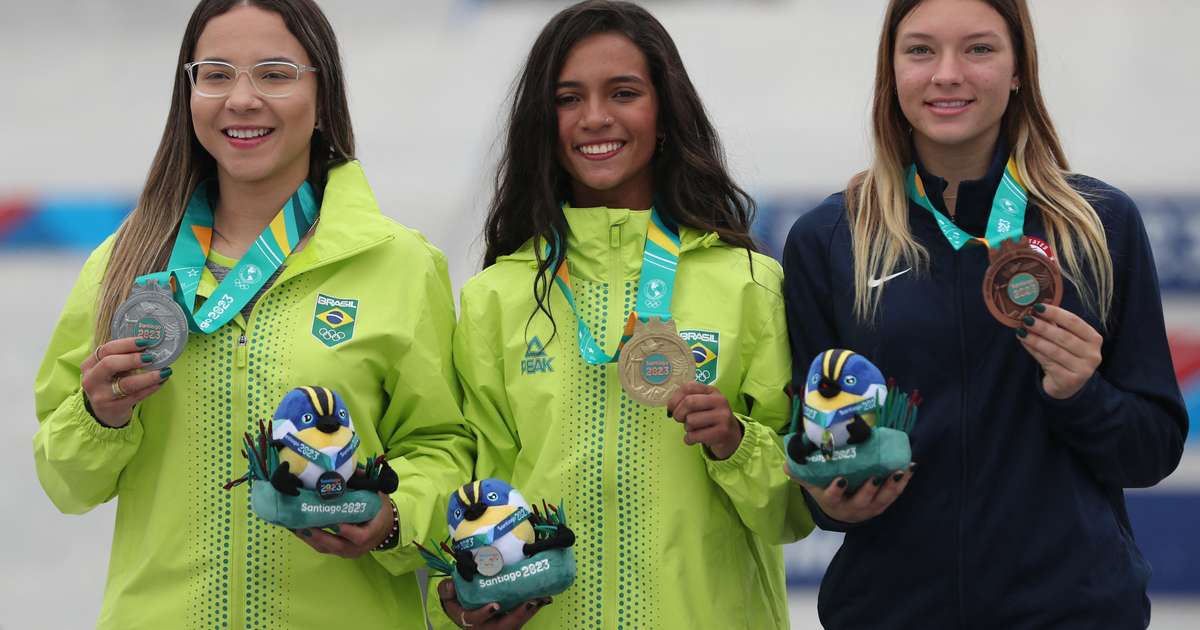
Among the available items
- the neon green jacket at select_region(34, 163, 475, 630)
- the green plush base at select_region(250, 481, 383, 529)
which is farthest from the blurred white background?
the green plush base at select_region(250, 481, 383, 529)

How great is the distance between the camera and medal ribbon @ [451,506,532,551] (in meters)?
2.19

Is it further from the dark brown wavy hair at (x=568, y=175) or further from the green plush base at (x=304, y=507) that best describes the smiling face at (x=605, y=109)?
the green plush base at (x=304, y=507)

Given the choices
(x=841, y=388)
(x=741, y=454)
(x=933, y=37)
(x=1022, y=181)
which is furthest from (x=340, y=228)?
(x=1022, y=181)

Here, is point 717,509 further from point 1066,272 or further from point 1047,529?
point 1066,272

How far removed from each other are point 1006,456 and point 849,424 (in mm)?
322

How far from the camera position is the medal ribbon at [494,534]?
2189 millimetres

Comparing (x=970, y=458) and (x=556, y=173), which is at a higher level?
(x=556, y=173)

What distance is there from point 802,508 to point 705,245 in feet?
1.62

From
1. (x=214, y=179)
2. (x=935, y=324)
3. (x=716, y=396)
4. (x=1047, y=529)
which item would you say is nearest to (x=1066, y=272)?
(x=935, y=324)

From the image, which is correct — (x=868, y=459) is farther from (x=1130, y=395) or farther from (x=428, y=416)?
(x=428, y=416)

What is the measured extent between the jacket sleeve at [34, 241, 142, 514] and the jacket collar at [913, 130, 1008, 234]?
4.53 ft

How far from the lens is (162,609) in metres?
2.33

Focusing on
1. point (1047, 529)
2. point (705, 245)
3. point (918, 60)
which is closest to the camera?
point (1047, 529)

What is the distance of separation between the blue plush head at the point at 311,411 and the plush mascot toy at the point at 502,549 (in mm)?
228
